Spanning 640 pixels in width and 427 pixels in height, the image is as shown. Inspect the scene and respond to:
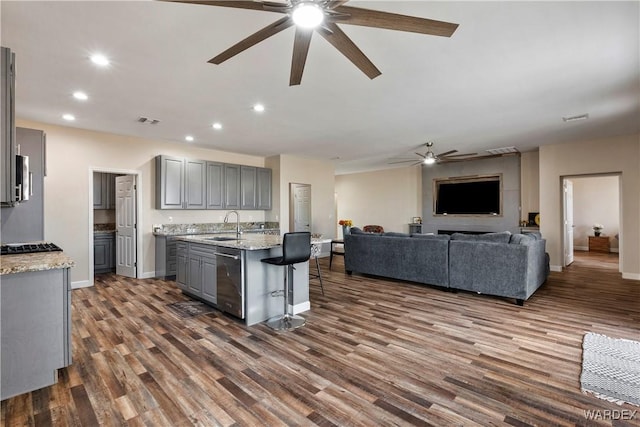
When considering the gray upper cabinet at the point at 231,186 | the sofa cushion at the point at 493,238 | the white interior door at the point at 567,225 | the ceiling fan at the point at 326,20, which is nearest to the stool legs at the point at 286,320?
the ceiling fan at the point at 326,20

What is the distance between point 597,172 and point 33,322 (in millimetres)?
8529

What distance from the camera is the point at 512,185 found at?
7539 mm

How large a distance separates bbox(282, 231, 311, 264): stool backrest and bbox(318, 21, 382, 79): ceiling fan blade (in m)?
1.72

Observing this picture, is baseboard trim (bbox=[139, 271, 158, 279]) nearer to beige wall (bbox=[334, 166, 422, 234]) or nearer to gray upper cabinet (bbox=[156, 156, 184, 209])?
gray upper cabinet (bbox=[156, 156, 184, 209])

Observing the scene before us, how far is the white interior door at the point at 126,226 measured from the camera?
224 inches

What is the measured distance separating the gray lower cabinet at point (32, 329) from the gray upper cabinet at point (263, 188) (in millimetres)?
5018

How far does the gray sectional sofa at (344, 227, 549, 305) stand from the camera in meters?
4.12

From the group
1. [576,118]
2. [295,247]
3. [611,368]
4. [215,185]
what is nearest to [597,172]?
[576,118]

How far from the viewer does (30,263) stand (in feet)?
→ 7.04

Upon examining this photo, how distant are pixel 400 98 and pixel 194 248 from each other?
3.39 m

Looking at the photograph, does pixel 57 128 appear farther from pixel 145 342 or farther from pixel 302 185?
pixel 302 185

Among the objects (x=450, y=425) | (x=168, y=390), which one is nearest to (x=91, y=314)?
(x=168, y=390)

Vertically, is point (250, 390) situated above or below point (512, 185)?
below

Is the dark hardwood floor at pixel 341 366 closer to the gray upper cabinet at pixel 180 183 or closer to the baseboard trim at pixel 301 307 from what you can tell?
the baseboard trim at pixel 301 307
